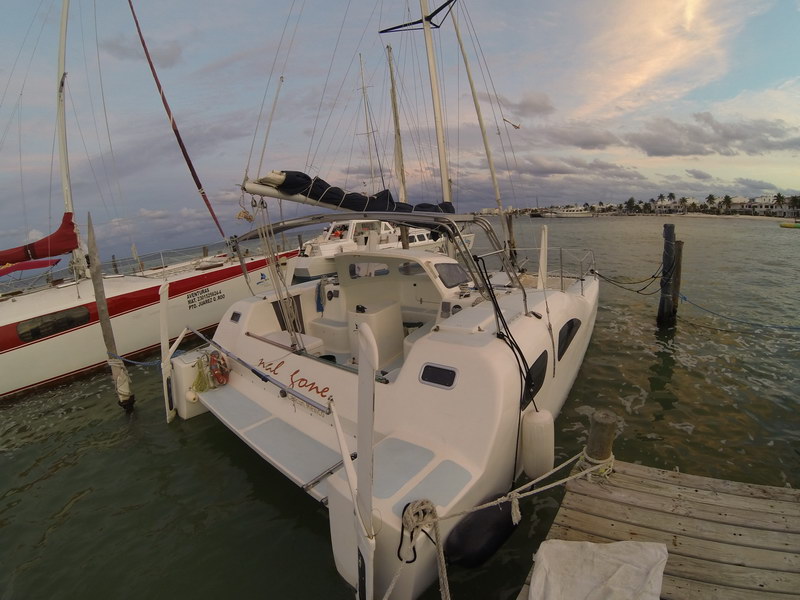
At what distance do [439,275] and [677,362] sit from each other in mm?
6314

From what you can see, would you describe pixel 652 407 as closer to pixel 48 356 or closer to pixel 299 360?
pixel 299 360

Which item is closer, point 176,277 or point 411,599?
point 411,599

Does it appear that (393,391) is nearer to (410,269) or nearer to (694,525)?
(694,525)

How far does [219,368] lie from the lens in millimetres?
5859

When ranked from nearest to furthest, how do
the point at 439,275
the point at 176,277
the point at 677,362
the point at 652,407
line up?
the point at 439,275, the point at 652,407, the point at 677,362, the point at 176,277

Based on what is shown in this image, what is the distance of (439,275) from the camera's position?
5.74 metres

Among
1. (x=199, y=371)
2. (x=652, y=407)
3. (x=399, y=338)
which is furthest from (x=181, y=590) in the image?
(x=652, y=407)

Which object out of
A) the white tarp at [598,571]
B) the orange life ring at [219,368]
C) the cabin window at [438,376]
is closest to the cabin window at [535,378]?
the cabin window at [438,376]

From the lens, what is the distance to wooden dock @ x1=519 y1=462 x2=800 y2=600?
2651 mm

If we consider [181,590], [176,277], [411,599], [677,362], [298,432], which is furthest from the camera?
[176,277]

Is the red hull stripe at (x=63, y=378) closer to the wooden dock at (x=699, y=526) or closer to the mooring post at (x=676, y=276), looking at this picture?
the wooden dock at (x=699, y=526)

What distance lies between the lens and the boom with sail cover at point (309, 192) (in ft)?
15.0

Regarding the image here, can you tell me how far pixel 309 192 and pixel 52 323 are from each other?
8513 millimetres

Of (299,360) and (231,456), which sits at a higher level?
(299,360)
